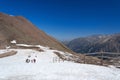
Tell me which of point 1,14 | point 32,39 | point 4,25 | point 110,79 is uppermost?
point 1,14

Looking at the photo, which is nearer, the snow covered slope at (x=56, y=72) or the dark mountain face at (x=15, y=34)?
the snow covered slope at (x=56, y=72)

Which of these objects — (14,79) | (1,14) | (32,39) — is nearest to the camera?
(14,79)

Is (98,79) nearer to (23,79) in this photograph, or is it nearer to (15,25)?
(23,79)

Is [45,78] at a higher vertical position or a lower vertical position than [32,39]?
lower

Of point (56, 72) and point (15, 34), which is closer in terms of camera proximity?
point (56, 72)

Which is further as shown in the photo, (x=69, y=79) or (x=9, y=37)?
(x=9, y=37)

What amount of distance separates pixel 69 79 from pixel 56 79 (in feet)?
2.94

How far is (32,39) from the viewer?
80.0 m

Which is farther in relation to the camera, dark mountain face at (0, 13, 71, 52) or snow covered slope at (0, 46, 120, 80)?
dark mountain face at (0, 13, 71, 52)

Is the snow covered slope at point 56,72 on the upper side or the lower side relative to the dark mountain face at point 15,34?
lower

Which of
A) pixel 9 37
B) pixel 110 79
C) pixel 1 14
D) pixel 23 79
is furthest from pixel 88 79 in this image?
pixel 1 14

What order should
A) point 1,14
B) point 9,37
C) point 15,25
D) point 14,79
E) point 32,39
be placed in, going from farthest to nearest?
point 1,14 < point 15,25 < point 32,39 < point 9,37 < point 14,79

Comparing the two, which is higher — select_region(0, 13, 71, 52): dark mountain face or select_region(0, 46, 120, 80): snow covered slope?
select_region(0, 13, 71, 52): dark mountain face

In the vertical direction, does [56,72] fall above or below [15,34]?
below
